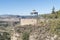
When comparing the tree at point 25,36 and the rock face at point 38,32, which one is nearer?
the rock face at point 38,32

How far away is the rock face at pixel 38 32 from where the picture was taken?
8594 mm

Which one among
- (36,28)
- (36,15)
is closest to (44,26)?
(36,28)

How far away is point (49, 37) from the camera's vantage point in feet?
28.2

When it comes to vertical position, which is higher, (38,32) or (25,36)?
(38,32)

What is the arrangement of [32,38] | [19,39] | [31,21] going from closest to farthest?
[32,38] → [19,39] → [31,21]

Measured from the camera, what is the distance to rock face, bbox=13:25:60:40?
859 centimetres

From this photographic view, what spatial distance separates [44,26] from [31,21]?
164 centimetres

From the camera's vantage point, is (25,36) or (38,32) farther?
(25,36)

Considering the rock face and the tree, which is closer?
the rock face

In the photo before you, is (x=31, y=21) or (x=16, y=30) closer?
(x=16, y=30)

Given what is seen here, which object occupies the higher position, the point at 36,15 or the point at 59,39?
the point at 36,15

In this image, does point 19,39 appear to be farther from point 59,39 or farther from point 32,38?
point 59,39

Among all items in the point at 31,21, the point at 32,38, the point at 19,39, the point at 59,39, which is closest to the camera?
the point at 59,39

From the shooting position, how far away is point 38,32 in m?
9.08
